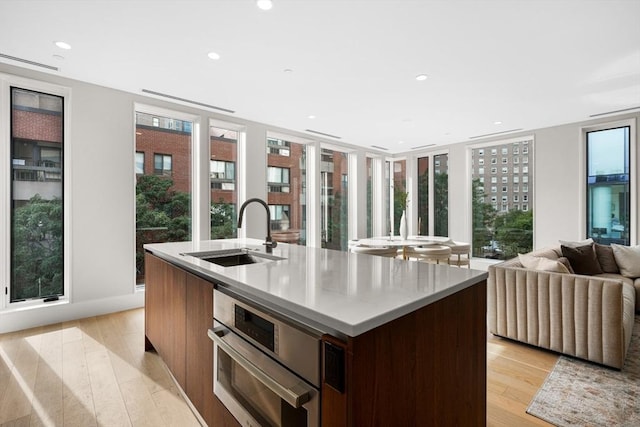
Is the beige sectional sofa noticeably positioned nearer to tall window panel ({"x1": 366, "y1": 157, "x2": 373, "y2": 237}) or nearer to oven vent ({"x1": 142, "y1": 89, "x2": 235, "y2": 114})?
oven vent ({"x1": 142, "y1": 89, "x2": 235, "y2": 114})

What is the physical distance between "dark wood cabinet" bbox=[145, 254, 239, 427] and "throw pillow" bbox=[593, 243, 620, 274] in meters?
4.30

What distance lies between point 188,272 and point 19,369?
1847 mm

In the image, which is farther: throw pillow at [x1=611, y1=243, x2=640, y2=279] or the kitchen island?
throw pillow at [x1=611, y1=243, x2=640, y2=279]

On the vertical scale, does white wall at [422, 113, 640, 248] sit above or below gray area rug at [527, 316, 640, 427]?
above

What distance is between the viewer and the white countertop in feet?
2.92

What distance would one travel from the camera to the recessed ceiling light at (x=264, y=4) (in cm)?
219

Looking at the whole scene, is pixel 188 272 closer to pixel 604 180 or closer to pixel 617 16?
pixel 617 16

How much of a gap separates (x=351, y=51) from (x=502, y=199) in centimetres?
473

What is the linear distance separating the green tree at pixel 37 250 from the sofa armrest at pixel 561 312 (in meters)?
4.55

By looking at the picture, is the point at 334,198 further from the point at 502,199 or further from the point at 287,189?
the point at 502,199

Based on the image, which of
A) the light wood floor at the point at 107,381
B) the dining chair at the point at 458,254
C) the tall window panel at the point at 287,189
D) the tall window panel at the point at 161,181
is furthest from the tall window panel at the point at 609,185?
the tall window panel at the point at 161,181

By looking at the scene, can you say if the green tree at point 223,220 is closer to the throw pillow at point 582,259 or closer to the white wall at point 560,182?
the throw pillow at point 582,259

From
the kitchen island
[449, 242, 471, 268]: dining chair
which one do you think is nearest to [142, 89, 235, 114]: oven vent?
the kitchen island

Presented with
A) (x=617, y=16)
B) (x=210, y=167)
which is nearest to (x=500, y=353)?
(x=617, y=16)
